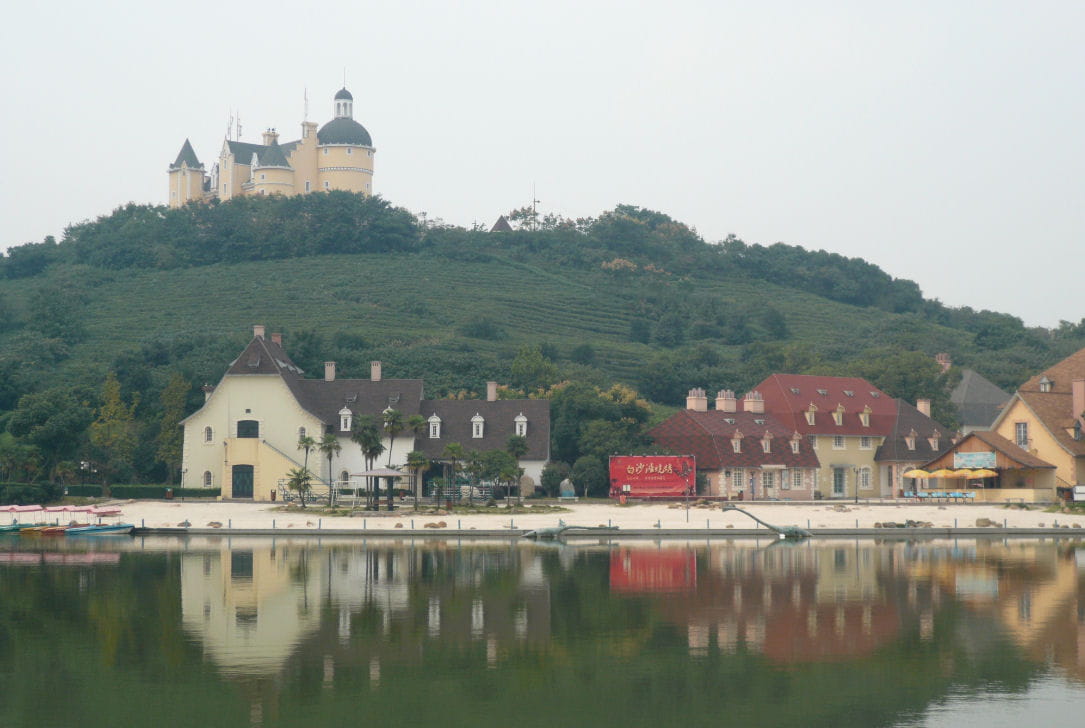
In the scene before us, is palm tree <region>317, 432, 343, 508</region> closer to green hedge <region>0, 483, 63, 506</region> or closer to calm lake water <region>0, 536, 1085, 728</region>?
green hedge <region>0, 483, 63, 506</region>

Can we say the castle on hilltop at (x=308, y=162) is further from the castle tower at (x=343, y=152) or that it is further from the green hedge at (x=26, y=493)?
the green hedge at (x=26, y=493)

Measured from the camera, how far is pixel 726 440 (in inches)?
2648

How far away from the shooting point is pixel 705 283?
14512 centimetres

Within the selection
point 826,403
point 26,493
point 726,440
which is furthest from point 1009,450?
point 26,493

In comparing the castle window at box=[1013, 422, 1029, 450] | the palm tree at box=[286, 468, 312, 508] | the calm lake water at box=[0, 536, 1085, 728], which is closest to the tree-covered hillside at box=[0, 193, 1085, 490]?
the palm tree at box=[286, 468, 312, 508]

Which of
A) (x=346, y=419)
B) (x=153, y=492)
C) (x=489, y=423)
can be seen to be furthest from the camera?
(x=489, y=423)

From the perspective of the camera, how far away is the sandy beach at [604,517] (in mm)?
53281

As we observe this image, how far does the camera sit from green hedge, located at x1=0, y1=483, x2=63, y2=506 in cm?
6091

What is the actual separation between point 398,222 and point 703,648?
114799 millimetres

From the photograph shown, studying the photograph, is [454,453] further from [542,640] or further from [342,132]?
[342,132]

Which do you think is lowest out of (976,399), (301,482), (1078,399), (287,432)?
(301,482)

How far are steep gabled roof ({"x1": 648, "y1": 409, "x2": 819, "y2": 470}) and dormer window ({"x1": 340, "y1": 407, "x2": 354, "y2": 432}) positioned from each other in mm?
15889

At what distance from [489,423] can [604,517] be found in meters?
13.6

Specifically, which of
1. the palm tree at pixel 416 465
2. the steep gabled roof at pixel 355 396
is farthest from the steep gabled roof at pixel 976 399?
the palm tree at pixel 416 465
